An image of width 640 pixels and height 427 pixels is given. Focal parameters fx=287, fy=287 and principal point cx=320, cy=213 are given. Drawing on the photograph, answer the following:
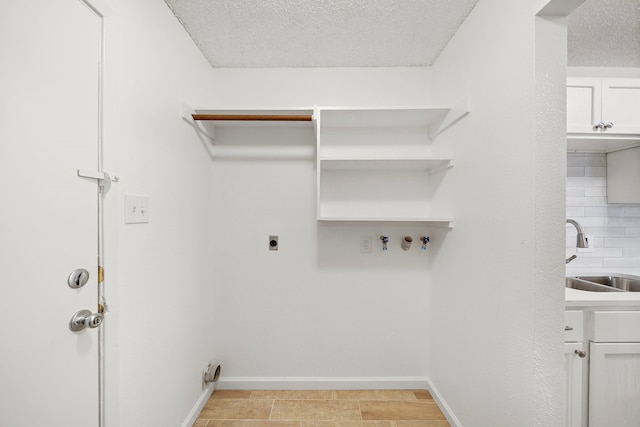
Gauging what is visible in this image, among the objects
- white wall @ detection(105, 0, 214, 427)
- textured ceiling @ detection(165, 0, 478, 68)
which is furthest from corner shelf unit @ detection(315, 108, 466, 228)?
white wall @ detection(105, 0, 214, 427)

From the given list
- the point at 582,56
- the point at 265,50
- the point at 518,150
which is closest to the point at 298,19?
the point at 265,50

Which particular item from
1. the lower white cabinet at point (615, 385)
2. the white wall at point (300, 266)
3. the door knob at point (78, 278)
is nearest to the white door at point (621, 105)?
the white wall at point (300, 266)

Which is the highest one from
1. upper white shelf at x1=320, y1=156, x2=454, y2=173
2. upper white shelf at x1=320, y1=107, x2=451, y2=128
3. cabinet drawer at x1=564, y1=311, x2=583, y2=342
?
upper white shelf at x1=320, y1=107, x2=451, y2=128

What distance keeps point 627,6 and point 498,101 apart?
0.96 metres

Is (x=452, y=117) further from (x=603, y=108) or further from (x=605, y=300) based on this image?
(x=605, y=300)

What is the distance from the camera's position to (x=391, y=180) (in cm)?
214

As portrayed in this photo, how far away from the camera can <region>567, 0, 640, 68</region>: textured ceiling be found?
1.49 m

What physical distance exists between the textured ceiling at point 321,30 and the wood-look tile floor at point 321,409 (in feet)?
7.85

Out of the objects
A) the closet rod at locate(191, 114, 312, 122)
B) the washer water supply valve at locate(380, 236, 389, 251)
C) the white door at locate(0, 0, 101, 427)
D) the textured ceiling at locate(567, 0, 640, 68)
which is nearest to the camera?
the white door at locate(0, 0, 101, 427)

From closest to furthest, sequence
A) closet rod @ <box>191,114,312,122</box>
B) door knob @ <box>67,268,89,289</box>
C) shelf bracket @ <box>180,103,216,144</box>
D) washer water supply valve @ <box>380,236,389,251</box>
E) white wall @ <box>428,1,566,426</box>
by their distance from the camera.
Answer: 1. door knob @ <box>67,268,89,289</box>
2. white wall @ <box>428,1,566,426</box>
3. shelf bracket @ <box>180,103,216,144</box>
4. closet rod @ <box>191,114,312,122</box>
5. washer water supply valve @ <box>380,236,389,251</box>

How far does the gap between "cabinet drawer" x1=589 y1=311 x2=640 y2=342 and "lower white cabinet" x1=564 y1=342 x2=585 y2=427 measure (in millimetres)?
115

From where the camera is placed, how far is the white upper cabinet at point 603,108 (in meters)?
1.69

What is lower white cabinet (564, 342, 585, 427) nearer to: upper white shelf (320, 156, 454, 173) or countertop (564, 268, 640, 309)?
countertop (564, 268, 640, 309)

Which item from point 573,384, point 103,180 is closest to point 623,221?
point 573,384
